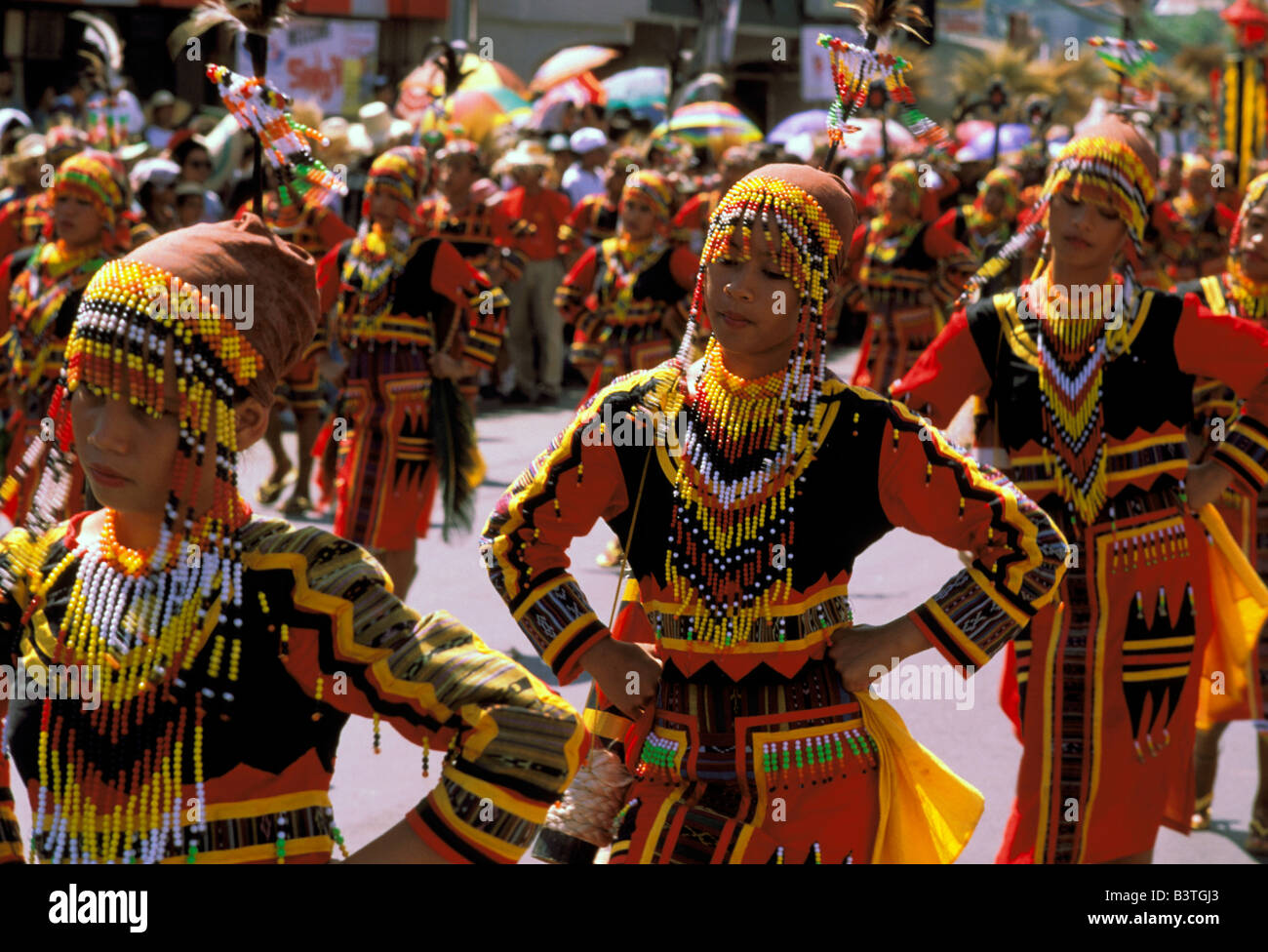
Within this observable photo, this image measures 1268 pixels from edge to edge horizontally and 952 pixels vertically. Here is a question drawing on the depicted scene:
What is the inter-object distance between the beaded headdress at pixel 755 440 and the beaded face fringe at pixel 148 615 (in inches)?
42.5

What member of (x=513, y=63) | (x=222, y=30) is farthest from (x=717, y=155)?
(x=222, y=30)

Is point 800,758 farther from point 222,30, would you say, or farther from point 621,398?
point 222,30

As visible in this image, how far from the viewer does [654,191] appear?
31.9ft

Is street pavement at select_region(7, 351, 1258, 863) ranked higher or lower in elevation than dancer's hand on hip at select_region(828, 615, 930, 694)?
lower

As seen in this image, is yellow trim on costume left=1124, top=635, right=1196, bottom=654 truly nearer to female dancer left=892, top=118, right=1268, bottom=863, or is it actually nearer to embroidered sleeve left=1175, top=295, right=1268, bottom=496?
female dancer left=892, top=118, right=1268, bottom=863

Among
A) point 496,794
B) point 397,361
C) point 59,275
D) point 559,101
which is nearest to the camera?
point 496,794

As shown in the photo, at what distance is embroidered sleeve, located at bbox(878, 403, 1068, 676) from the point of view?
10.5 feet

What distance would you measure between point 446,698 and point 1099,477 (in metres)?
2.54

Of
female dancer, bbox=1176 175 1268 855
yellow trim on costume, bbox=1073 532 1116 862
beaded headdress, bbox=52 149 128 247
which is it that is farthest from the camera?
beaded headdress, bbox=52 149 128 247

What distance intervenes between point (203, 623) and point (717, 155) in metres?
19.1

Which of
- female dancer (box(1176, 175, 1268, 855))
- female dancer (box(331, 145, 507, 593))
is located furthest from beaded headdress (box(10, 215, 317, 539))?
female dancer (box(331, 145, 507, 593))

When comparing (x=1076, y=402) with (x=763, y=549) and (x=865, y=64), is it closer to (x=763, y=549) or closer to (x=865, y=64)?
(x=865, y=64)

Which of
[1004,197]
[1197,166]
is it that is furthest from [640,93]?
[1197,166]
